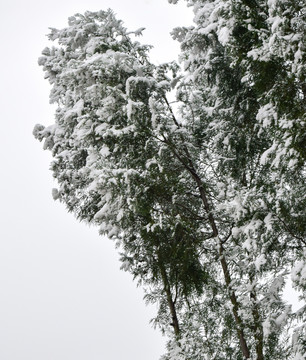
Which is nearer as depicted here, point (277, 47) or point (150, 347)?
point (277, 47)

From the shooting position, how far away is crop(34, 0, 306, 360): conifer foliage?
21.6 ft

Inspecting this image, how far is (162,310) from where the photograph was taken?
1271cm

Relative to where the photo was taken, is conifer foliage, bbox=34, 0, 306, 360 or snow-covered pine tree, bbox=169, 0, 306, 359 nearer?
snow-covered pine tree, bbox=169, 0, 306, 359

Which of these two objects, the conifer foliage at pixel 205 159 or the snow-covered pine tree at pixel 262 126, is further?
the conifer foliage at pixel 205 159

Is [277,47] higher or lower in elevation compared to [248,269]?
higher

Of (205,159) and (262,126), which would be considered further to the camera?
(205,159)

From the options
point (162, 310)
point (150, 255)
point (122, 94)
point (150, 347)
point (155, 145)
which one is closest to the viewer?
point (122, 94)

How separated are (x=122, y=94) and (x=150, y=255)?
4.48m

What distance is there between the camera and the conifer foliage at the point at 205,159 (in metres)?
6.60

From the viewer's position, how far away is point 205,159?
416 inches

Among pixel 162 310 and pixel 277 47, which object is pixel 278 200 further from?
pixel 162 310

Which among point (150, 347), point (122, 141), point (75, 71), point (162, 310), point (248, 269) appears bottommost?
point (248, 269)

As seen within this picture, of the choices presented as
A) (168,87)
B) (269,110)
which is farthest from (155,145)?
(269,110)

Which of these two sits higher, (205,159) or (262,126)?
(205,159)
